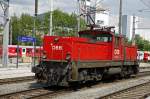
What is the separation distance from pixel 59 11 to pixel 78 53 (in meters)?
75.8

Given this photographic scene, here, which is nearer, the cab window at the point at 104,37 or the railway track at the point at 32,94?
the railway track at the point at 32,94

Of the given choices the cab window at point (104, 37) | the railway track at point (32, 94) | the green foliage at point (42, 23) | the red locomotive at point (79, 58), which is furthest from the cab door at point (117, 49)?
the green foliage at point (42, 23)

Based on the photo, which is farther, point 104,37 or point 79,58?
point 104,37

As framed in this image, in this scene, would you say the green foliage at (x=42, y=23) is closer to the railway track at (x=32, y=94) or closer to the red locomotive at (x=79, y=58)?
the red locomotive at (x=79, y=58)

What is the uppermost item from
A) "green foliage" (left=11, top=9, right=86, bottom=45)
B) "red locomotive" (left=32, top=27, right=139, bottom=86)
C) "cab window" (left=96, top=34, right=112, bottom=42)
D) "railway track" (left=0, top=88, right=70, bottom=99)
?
"green foliage" (left=11, top=9, right=86, bottom=45)

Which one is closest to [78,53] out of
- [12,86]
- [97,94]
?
[97,94]

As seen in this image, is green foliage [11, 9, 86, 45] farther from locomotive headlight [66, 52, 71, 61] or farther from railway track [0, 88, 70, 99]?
railway track [0, 88, 70, 99]

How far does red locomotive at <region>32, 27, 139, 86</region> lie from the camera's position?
16.6m

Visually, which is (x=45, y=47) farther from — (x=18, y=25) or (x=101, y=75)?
(x=18, y=25)

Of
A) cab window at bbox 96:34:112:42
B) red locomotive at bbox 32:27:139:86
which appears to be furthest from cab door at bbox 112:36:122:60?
cab window at bbox 96:34:112:42

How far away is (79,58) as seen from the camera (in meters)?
17.3

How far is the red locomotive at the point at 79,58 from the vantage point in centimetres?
1656

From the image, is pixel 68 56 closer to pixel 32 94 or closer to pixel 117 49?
pixel 32 94

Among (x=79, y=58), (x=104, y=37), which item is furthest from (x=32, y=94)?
(x=104, y=37)
